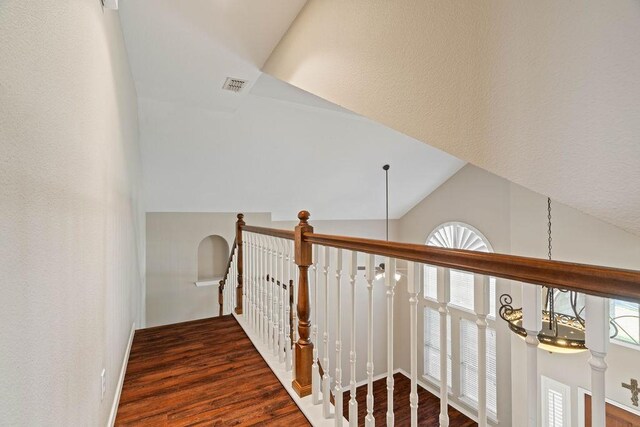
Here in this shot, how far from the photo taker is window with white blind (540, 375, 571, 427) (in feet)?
11.1

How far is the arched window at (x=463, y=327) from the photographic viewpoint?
5223mm

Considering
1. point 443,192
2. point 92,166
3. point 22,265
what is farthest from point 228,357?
point 443,192

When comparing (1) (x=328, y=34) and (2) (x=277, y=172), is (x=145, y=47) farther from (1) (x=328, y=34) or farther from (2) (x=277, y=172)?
(2) (x=277, y=172)

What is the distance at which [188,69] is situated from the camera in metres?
2.68

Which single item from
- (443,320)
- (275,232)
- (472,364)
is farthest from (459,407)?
(443,320)

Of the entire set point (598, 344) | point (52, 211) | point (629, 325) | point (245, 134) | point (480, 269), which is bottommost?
point (629, 325)

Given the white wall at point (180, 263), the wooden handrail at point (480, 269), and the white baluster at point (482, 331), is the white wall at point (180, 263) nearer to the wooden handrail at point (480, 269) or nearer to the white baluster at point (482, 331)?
the wooden handrail at point (480, 269)

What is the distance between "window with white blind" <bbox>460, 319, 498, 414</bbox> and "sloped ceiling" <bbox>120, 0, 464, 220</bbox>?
2866 mm

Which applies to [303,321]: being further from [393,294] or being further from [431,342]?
[431,342]

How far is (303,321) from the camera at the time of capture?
192cm

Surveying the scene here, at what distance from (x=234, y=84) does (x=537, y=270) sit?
293 cm

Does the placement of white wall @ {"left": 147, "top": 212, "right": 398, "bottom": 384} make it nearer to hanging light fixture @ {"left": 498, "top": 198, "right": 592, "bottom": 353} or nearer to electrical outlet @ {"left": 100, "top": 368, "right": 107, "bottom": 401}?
hanging light fixture @ {"left": 498, "top": 198, "right": 592, "bottom": 353}

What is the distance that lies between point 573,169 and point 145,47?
2.71 m

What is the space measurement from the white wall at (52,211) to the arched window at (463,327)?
4.85 m
